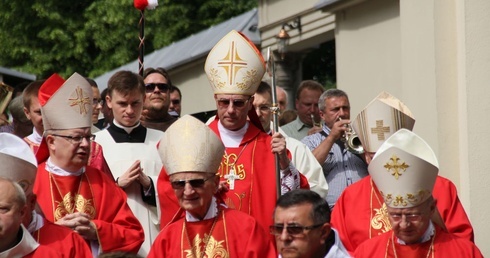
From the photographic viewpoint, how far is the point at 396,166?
876 centimetres

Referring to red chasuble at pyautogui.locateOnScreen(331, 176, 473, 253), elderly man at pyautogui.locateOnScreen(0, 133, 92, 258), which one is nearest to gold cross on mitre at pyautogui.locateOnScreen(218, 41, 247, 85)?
red chasuble at pyautogui.locateOnScreen(331, 176, 473, 253)

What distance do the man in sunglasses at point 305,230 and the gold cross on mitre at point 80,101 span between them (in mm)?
2286

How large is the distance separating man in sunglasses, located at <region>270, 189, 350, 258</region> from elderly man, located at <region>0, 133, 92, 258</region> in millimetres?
1291

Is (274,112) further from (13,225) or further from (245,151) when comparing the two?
(13,225)

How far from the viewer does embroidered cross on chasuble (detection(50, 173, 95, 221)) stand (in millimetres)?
9219

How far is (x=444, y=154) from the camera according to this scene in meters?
13.1

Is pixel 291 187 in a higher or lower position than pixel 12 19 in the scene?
lower

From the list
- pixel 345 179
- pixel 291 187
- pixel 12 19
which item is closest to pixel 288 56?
pixel 345 179

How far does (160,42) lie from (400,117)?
23321 millimetres

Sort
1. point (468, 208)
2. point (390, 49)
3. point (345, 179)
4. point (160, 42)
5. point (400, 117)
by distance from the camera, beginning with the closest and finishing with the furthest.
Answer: point (400, 117) → point (345, 179) → point (468, 208) → point (390, 49) → point (160, 42)

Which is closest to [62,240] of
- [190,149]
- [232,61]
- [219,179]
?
[190,149]

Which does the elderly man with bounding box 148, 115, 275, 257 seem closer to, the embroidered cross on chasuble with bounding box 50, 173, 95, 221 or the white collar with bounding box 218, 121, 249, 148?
the embroidered cross on chasuble with bounding box 50, 173, 95, 221

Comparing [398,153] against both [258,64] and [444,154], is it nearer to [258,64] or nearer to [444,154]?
[258,64]

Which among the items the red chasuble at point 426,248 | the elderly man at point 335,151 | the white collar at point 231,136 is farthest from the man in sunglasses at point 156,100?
the red chasuble at point 426,248
